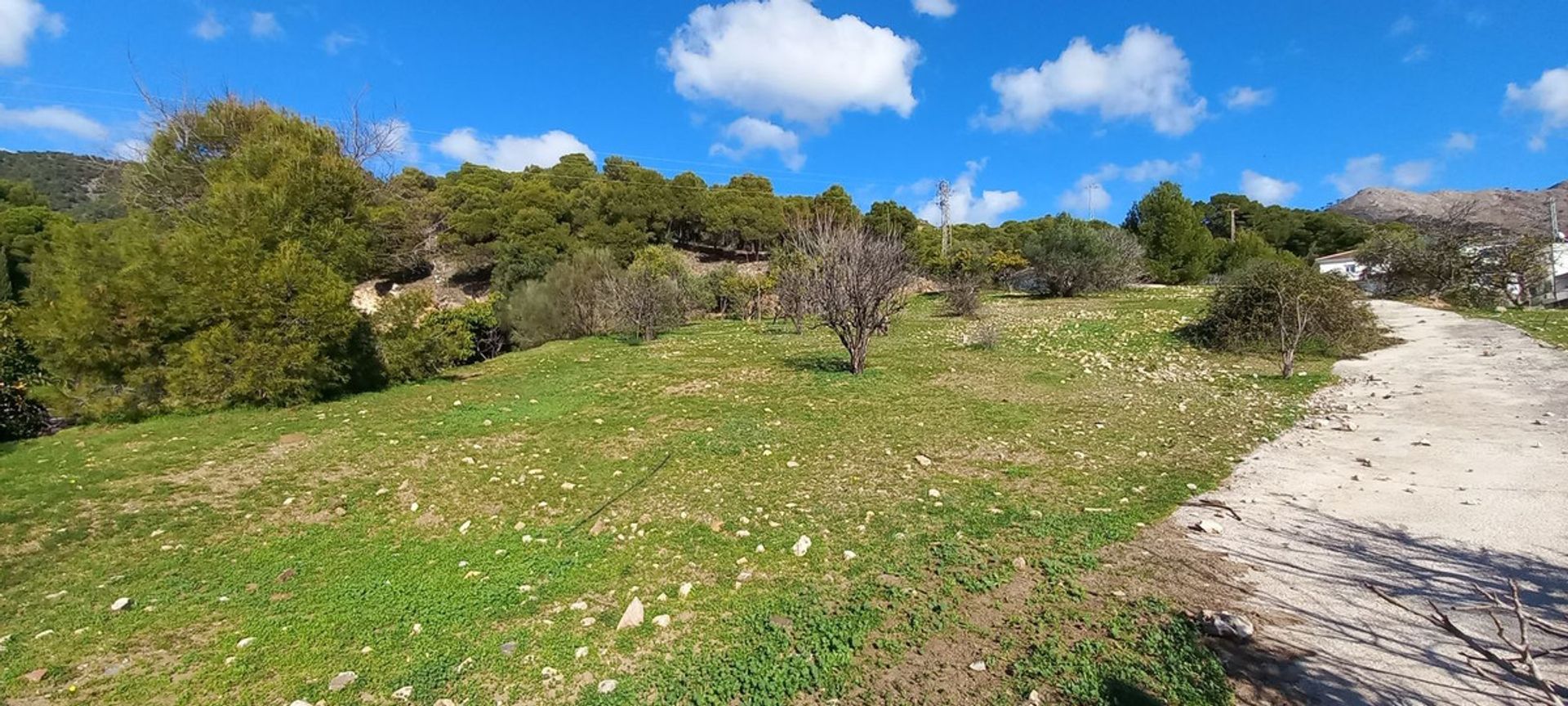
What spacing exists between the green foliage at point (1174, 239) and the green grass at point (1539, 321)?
18.3m

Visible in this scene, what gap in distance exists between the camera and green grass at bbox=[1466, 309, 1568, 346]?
1123 cm

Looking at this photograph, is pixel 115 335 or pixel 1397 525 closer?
pixel 1397 525

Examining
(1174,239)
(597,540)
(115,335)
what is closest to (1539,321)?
(597,540)

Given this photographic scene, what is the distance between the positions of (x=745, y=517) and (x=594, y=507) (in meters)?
1.28

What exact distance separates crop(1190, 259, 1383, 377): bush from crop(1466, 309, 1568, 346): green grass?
225cm

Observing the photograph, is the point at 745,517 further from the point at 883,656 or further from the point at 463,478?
the point at 463,478

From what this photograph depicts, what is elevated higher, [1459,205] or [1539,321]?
[1459,205]

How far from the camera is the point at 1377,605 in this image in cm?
316

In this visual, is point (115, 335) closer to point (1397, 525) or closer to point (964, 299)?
point (1397, 525)

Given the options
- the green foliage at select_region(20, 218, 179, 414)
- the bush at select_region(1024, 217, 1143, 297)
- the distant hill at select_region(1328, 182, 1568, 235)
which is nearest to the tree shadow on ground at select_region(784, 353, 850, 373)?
the green foliage at select_region(20, 218, 179, 414)

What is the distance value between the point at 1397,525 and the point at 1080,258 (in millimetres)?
24355

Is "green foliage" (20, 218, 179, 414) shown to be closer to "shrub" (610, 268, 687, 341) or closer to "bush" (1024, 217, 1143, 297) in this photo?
"shrub" (610, 268, 687, 341)

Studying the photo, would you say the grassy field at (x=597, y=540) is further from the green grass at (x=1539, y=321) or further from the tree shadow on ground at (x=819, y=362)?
the green grass at (x=1539, y=321)

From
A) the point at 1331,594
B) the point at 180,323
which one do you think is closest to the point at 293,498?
the point at 180,323
